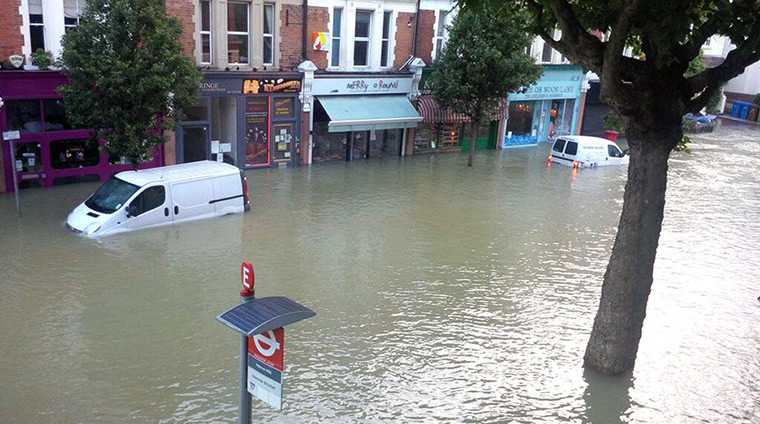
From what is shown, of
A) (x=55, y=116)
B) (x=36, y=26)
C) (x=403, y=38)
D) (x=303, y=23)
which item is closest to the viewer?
(x=36, y=26)

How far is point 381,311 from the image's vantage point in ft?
43.3

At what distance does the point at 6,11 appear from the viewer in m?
18.2

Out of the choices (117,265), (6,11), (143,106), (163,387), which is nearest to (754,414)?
(163,387)

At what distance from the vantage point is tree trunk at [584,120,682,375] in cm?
995

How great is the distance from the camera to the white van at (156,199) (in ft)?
53.3

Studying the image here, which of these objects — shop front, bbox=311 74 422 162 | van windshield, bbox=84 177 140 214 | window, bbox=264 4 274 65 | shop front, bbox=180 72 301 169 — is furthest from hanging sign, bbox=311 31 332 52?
van windshield, bbox=84 177 140 214

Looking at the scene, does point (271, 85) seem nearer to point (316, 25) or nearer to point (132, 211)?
point (316, 25)

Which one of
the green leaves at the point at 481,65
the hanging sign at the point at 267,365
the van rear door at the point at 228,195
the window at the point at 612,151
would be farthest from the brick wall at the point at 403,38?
the hanging sign at the point at 267,365

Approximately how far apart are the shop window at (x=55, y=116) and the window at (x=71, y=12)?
7.15 ft

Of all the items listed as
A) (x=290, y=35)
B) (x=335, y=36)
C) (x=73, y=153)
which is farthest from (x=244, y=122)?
(x=73, y=153)

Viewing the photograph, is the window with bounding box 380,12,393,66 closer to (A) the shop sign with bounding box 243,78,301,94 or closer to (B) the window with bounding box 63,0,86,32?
(A) the shop sign with bounding box 243,78,301,94

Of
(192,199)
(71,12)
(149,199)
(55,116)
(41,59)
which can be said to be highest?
(71,12)

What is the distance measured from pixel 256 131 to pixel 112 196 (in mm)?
8502

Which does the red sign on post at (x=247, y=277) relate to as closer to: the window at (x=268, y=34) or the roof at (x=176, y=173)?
the roof at (x=176, y=173)
